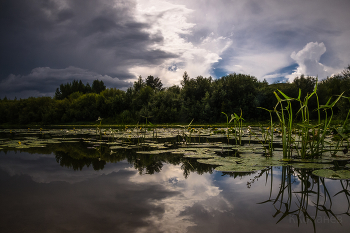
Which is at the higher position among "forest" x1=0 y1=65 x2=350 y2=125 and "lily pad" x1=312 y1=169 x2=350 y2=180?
"forest" x1=0 y1=65 x2=350 y2=125

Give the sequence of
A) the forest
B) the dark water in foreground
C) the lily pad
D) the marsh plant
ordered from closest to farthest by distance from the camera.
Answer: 1. the dark water in foreground
2. the lily pad
3. the marsh plant
4. the forest

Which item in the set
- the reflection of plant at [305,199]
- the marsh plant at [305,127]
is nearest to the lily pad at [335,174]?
the reflection of plant at [305,199]

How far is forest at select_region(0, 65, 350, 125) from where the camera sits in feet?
67.7

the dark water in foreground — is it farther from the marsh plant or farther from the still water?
the marsh plant

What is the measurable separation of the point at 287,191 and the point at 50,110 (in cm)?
2842

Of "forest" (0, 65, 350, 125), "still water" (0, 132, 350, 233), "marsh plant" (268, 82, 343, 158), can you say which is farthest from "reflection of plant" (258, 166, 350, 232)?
"forest" (0, 65, 350, 125)

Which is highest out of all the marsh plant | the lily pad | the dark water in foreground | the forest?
the forest

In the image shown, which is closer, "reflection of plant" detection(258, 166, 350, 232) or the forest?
"reflection of plant" detection(258, 166, 350, 232)

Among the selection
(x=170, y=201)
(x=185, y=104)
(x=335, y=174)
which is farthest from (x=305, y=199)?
(x=185, y=104)

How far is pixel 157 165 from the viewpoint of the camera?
2369 mm

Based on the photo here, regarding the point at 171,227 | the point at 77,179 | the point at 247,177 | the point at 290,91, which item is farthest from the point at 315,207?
the point at 290,91

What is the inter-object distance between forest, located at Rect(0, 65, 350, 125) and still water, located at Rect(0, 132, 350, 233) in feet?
53.2

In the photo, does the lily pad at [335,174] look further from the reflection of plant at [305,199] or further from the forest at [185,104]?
the forest at [185,104]

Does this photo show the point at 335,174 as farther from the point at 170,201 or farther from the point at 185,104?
the point at 185,104
